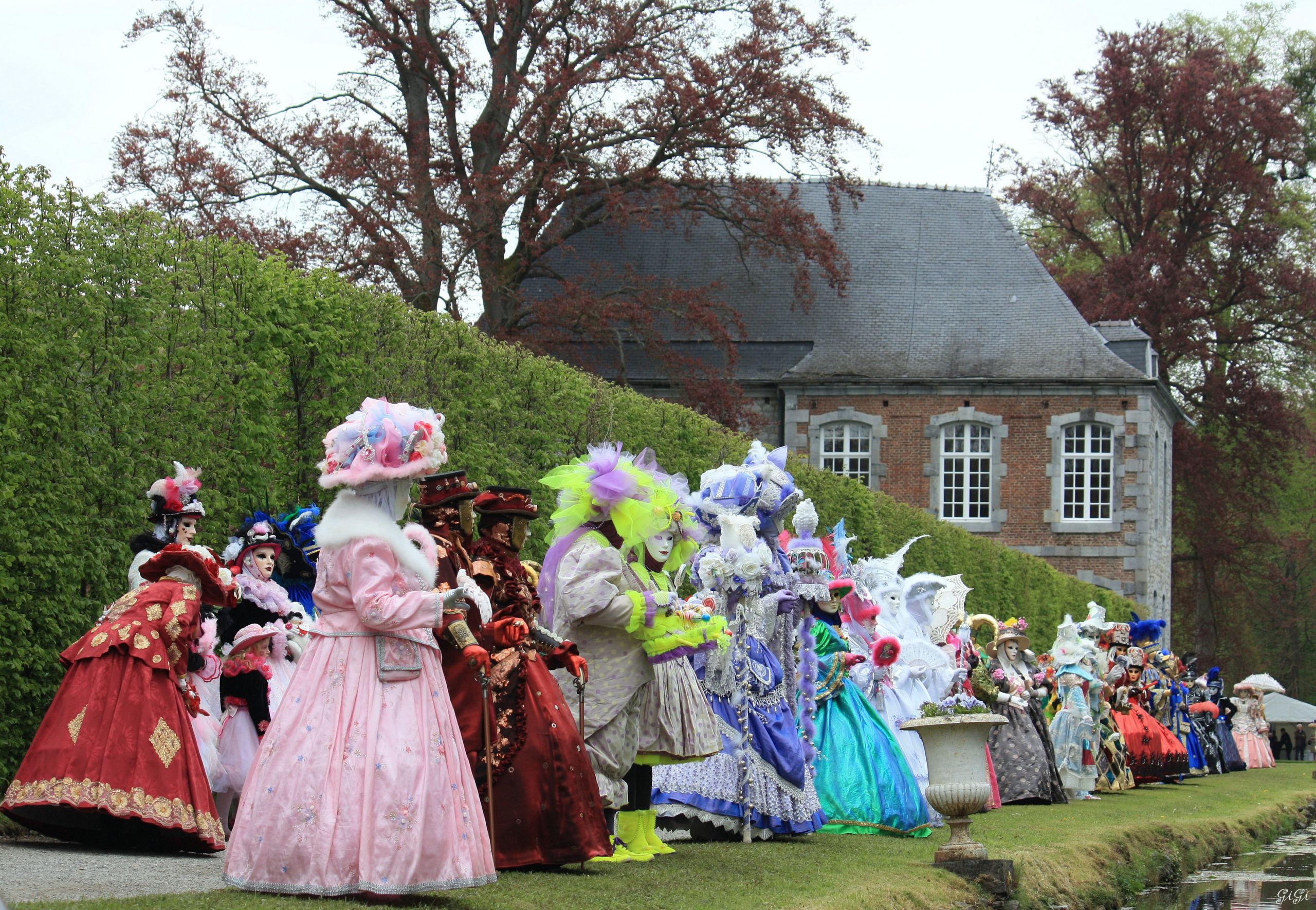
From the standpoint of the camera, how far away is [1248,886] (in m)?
11.1

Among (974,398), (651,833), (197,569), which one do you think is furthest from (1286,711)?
(197,569)

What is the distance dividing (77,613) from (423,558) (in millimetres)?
3038

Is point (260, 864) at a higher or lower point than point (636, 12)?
lower

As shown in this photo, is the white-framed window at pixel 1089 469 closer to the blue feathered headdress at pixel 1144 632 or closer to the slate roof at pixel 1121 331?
the slate roof at pixel 1121 331

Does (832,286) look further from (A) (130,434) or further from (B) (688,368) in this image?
(A) (130,434)

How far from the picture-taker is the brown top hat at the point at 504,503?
24.2 ft

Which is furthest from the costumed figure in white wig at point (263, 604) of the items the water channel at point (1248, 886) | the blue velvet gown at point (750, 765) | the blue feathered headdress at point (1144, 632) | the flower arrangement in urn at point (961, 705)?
the blue feathered headdress at point (1144, 632)

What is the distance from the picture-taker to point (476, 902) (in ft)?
19.8

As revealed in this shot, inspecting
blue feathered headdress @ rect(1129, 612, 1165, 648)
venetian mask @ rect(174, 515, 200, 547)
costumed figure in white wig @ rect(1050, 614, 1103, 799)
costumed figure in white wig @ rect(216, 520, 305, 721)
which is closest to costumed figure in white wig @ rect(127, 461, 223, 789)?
venetian mask @ rect(174, 515, 200, 547)

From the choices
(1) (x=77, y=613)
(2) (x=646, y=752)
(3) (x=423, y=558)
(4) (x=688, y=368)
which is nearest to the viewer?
(3) (x=423, y=558)

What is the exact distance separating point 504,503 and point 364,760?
185cm

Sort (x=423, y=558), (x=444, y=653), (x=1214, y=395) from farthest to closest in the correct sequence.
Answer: (x=1214, y=395) < (x=444, y=653) < (x=423, y=558)

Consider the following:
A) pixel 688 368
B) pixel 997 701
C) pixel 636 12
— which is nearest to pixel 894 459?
pixel 688 368

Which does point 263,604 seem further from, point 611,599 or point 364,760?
point 364,760
